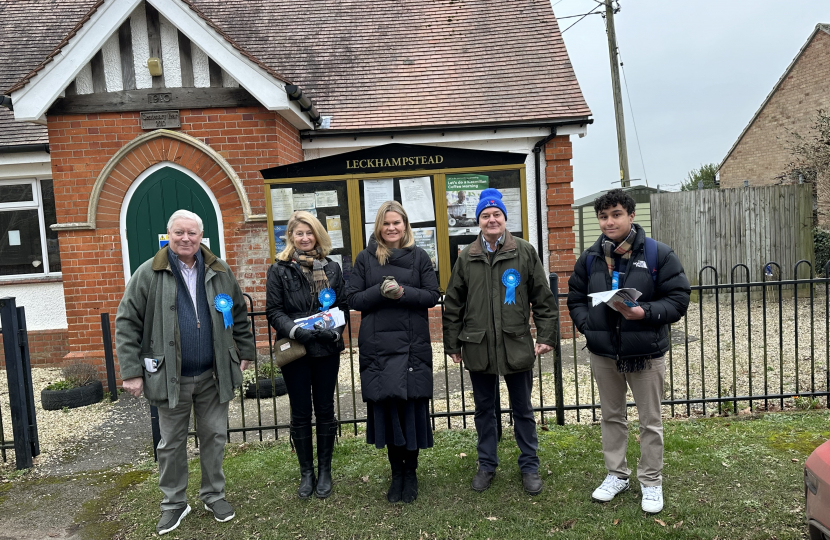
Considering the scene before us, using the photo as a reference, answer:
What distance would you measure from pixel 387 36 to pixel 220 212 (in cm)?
526

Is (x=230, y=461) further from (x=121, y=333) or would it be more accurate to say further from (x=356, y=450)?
(x=121, y=333)

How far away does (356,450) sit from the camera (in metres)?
4.69

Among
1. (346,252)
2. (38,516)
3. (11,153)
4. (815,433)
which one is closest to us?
(38,516)

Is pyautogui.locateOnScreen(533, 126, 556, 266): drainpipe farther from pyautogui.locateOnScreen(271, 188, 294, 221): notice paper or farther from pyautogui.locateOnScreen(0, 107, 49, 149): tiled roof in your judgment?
pyautogui.locateOnScreen(0, 107, 49, 149): tiled roof

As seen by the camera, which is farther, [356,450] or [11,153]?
[11,153]

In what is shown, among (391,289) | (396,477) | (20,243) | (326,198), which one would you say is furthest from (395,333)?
(20,243)

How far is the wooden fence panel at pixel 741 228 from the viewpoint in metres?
11.5

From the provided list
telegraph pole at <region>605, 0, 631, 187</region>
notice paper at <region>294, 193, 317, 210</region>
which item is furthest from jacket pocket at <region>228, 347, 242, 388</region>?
telegraph pole at <region>605, 0, 631, 187</region>

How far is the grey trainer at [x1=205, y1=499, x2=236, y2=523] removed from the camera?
3.67 m

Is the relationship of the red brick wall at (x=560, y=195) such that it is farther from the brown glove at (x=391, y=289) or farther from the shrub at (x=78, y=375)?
the shrub at (x=78, y=375)

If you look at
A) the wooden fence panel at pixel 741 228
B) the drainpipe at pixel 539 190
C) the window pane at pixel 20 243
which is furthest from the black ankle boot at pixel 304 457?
the wooden fence panel at pixel 741 228

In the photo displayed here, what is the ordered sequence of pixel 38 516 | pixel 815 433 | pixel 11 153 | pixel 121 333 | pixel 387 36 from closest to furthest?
pixel 121 333, pixel 38 516, pixel 815 433, pixel 11 153, pixel 387 36

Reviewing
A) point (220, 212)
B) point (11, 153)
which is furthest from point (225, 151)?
point (11, 153)

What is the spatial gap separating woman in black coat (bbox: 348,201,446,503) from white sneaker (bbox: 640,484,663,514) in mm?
1348
